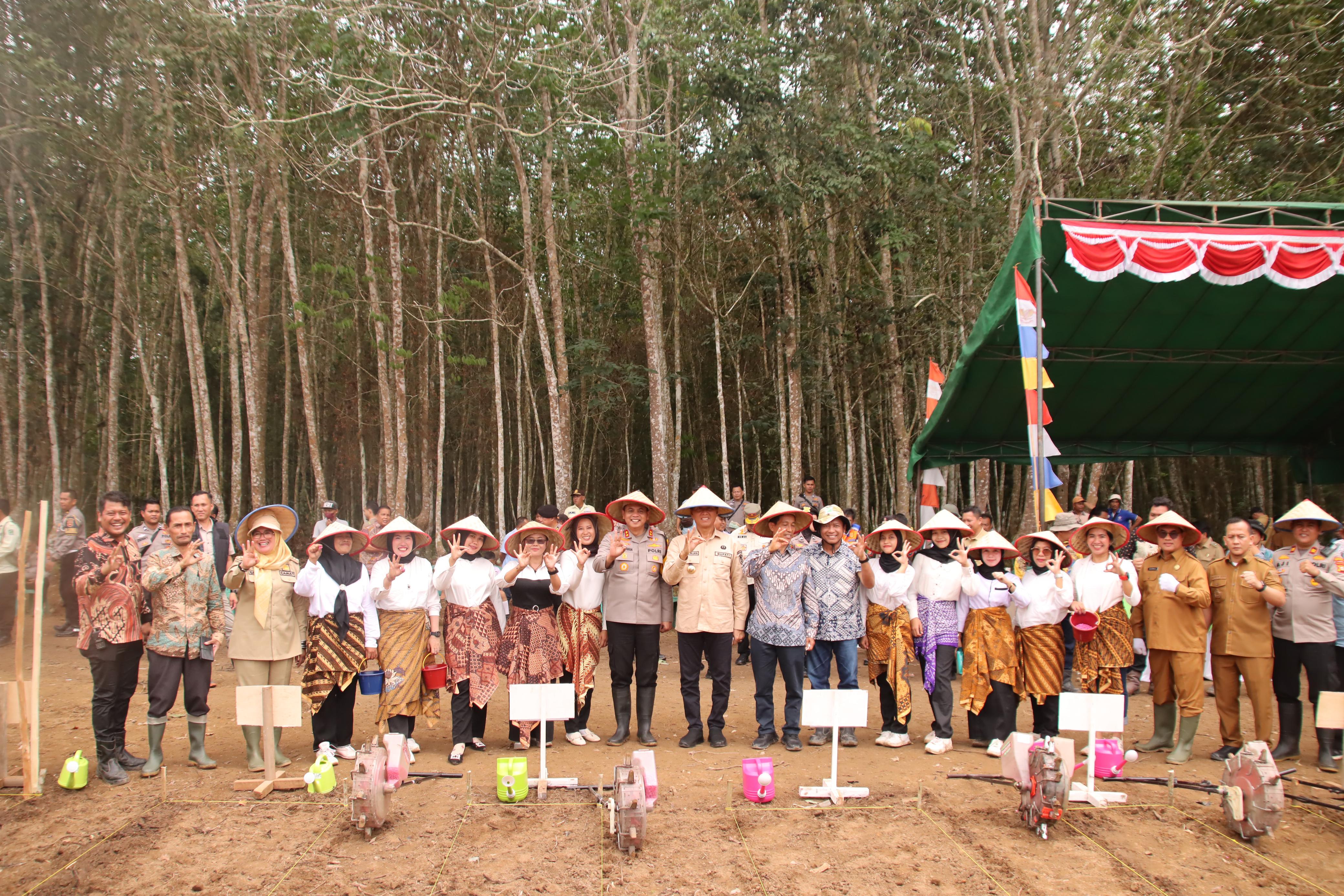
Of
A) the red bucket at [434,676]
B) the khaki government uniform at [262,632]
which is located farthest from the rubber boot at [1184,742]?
the khaki government uniform at [262,632]

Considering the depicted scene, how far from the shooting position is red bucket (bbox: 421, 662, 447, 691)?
4.77 meters

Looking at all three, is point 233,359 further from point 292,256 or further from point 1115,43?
point 1115,43

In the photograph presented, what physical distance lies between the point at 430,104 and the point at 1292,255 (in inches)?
320

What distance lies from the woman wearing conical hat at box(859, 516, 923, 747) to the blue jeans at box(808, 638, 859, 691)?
0.64ft

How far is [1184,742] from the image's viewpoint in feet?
16.3

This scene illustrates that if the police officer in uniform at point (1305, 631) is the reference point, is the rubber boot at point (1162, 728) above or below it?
below

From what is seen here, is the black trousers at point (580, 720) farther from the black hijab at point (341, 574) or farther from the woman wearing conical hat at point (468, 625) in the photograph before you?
the black hijab at point (341, 574)

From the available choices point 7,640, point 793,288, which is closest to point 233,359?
point 7,640

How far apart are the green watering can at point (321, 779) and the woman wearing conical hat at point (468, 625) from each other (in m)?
0.68

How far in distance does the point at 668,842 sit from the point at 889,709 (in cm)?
212

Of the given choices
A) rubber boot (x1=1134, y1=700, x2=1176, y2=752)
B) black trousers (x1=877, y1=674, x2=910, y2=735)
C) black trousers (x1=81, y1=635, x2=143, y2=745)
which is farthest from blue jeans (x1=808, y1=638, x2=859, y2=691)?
black trousers (x1=81, y1=635, x2=143, y2=745)

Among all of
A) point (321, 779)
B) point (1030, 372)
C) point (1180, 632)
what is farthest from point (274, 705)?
point (1030, 372)

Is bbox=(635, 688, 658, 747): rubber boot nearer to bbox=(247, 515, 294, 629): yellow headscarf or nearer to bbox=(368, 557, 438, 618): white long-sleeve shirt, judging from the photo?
bbox=(368, 557, 438, 618): white long-sleeve shirt

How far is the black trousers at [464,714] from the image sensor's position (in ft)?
16.2
